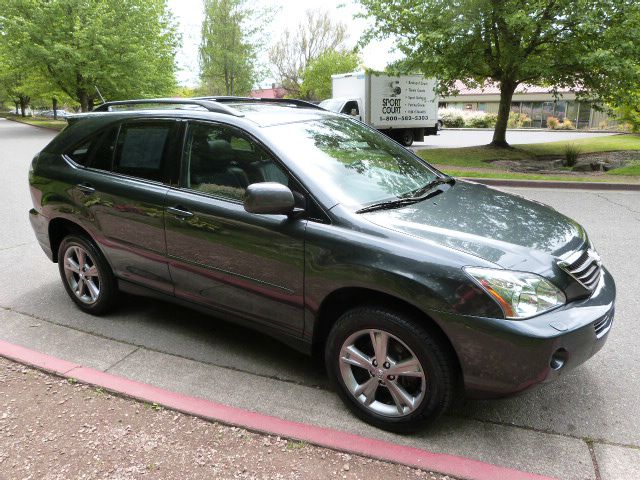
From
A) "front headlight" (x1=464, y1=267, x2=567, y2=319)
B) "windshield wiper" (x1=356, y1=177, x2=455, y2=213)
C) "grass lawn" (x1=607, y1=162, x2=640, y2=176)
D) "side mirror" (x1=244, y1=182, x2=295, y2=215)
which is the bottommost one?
"grass lawn" (x1=607, y1=162, x2=640, y2=176)

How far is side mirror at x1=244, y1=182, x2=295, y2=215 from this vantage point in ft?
9.36

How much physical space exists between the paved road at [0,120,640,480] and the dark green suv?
0.27m

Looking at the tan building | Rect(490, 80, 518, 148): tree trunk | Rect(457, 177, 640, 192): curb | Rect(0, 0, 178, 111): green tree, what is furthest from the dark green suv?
the tan building

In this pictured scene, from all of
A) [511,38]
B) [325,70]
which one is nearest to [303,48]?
[325,70]

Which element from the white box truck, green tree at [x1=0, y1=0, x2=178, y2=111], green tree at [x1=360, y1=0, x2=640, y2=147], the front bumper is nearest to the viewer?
the front bumper

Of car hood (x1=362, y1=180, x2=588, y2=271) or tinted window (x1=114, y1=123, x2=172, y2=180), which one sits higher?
tinted window (x1=114, y1=123, x2=172, y2=180)

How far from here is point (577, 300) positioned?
267 centimetres

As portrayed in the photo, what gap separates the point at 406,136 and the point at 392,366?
74.7 feet

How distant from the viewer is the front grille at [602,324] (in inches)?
105

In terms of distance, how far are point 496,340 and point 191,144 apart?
93.6 inches

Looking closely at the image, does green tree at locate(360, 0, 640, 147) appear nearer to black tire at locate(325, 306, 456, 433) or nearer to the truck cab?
the truck cab

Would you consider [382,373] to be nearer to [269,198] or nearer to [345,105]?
[269,198]

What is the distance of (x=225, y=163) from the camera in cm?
343

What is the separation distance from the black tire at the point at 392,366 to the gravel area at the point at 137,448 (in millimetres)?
287
